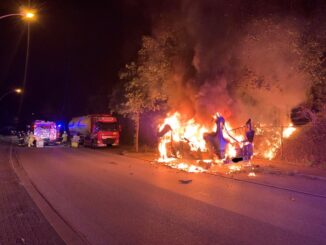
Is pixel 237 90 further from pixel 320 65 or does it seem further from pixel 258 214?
pixel 258 214

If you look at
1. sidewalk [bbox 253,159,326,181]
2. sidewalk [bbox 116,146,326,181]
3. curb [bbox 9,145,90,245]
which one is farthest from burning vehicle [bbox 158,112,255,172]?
curb [bbox 9,145,90,245]

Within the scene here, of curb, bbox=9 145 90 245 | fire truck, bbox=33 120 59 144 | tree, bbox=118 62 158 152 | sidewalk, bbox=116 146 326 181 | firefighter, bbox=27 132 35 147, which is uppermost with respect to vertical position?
tree, bbox=118 62 158 152

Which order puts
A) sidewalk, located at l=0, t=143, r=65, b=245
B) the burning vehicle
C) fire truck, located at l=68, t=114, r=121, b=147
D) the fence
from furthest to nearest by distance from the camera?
fire truck, located at l=68, t=114, r=121, b=147
the burning vehicle
the fence
sidewalk, located at l=0, t=143, r=65, b=245

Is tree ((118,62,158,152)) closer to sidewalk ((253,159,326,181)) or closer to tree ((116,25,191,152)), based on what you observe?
tree ((116,25,191,152))

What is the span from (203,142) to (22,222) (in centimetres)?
1233

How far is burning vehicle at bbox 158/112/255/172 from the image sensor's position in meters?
17.3

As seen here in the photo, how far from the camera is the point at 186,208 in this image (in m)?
8.12

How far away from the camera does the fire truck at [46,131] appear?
34.7 metres

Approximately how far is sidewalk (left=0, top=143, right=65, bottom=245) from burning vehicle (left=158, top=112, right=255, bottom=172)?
7.63 meters

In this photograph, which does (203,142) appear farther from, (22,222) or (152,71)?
(22,222)

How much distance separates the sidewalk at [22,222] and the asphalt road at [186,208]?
0.51m

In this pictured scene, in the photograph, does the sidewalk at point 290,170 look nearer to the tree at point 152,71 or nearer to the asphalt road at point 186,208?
the asphalt road at point 186,208

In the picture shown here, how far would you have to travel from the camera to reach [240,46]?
17.2 metres

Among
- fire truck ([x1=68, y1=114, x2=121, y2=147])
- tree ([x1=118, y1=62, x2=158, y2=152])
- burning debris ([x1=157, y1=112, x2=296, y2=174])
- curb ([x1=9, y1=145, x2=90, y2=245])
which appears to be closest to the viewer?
curb ([x1=9, y1=145, x2=90, y2=245])
